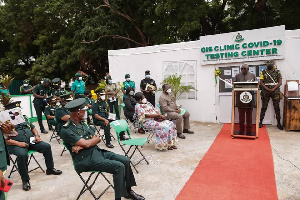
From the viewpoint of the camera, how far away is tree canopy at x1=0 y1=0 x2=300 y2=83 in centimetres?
1391

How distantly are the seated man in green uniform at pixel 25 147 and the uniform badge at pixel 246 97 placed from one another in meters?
4.83

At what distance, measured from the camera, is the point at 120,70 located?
440 inches

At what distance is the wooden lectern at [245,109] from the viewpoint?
6719mm

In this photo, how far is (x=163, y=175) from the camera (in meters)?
4.73

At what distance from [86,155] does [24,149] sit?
158 centimetres

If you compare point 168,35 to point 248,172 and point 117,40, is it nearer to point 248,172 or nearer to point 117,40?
point 117,40

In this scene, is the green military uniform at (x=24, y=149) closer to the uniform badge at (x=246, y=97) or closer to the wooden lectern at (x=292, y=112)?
the uniform badge at (x=246, y=97)

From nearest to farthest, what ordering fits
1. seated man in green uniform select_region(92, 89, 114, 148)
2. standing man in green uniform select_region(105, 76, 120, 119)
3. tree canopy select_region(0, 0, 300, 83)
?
seated man in green uniform select_region(92, 89, 114, 148) < standing man in green uniform select_region(105, 76, 120, 119) < tree canopy select_region(0, 0, 300, 83)

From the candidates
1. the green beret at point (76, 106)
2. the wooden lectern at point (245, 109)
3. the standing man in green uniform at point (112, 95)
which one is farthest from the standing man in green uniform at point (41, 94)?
the wooden lectern at point (245, 109)

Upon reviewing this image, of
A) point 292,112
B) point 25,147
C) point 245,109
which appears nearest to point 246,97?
point 245,109

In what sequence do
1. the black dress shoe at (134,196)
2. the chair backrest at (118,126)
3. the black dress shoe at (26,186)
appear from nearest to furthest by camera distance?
the black dress shoe at (134,196) < the black dress shoe at (26,186) < the chair backrest at (118,126)

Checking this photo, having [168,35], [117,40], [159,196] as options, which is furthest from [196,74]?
[117,40]

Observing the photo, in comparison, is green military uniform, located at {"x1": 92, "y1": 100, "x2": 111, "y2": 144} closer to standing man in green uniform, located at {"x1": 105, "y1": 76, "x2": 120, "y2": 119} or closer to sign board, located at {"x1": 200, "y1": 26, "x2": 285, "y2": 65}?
standing man in green uniform, located at {"x1": 105, "y1": 76, "x2": 120, "y2": 119}

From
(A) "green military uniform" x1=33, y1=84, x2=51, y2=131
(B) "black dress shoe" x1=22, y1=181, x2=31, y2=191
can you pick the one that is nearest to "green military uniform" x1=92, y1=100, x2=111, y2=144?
(B) "black dress shoe" x1=22, y1=181, x2=31, y2=191
